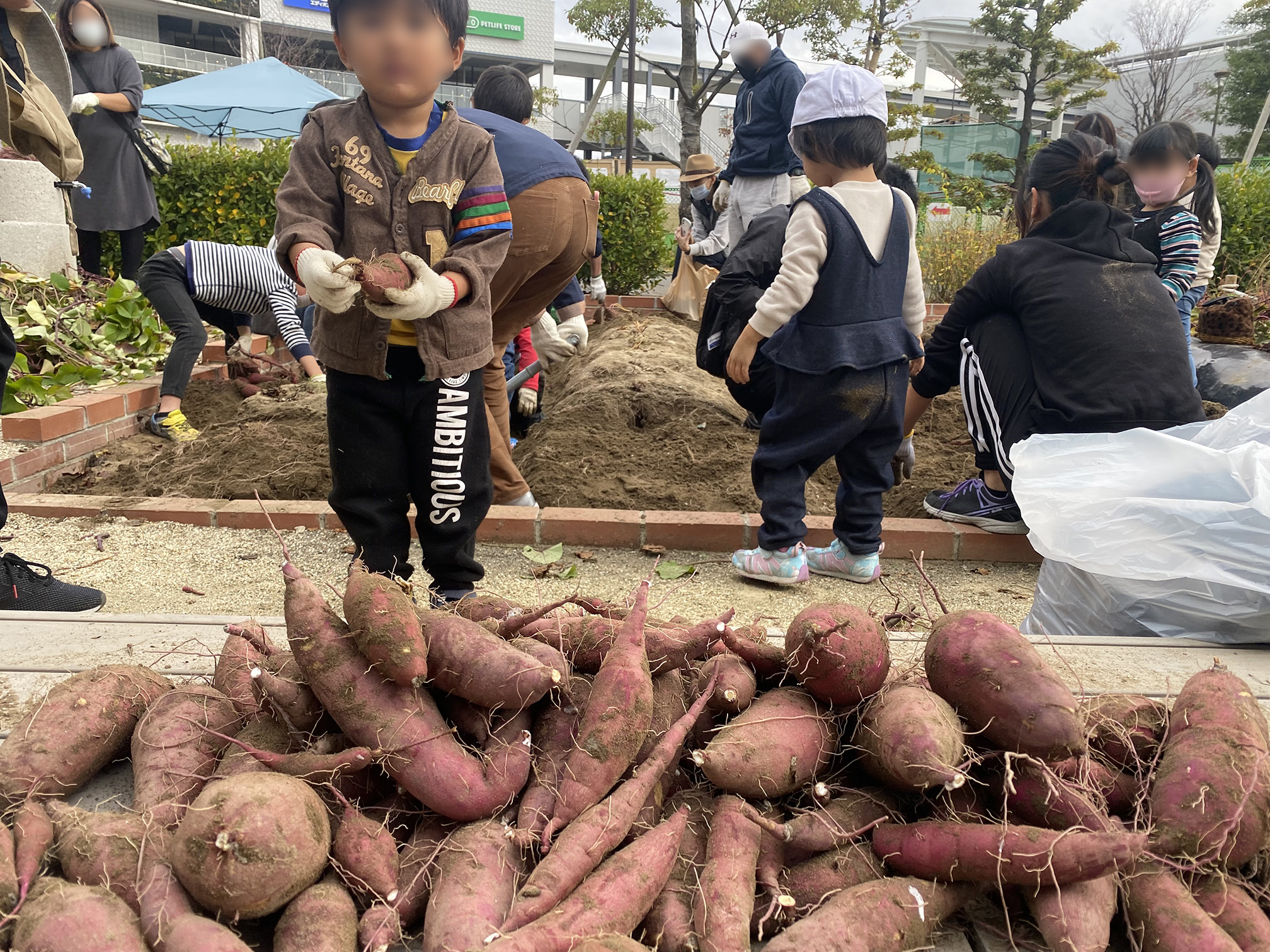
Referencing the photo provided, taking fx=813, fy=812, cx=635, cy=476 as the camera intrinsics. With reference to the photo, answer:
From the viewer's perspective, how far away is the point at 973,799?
4.61 feet

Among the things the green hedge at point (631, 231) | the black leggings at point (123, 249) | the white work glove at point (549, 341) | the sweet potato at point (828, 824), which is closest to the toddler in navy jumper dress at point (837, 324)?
the white work glove at point (549, 341)

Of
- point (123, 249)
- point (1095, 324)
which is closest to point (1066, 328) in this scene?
point (1095, 324)

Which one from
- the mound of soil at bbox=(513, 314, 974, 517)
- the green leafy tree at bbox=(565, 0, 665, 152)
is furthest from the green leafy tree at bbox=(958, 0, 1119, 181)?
the mound of soil at bbox=(513, 314, 974, 517)

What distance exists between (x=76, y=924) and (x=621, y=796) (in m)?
0.77

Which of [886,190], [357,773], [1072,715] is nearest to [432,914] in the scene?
[357,773]

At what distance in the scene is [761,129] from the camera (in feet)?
21.4

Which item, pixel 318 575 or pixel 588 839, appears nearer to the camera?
pixel 588 839

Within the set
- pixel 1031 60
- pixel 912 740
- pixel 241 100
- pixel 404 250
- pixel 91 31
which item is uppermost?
pixel 1031 60

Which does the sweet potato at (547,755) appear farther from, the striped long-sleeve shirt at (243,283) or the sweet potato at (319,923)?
the striped long-sleeve shirt at (243,283)

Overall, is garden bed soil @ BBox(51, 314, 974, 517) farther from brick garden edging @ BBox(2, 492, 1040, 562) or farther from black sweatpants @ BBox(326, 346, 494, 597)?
black sweatpants @ BBox(326, 346, 494, 597)

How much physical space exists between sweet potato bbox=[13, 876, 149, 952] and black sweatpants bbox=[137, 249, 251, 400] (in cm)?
498

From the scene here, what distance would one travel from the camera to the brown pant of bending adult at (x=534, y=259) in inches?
127

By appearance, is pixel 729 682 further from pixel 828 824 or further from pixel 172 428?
pixel 172 428

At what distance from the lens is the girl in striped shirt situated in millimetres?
4684
